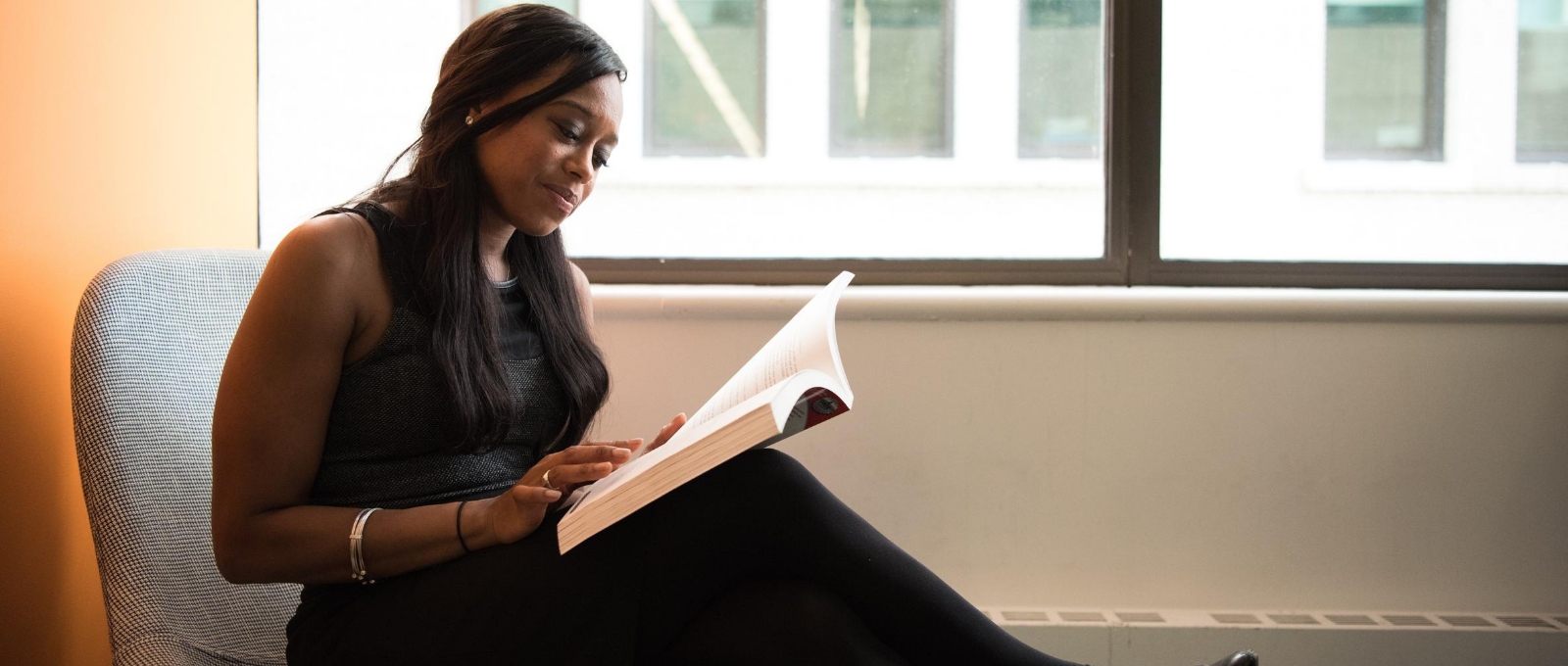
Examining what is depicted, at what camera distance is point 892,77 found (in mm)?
1877

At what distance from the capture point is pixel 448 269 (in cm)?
101

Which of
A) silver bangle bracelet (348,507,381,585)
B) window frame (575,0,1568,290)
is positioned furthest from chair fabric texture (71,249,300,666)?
window frame (575,0,1568,290)

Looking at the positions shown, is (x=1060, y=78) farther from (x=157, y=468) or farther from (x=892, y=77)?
(x=157, y=468)

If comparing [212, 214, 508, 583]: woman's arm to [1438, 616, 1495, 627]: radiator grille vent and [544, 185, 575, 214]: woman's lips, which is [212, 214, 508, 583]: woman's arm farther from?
[1438, 616, 1495, 627]: radiator grille vent

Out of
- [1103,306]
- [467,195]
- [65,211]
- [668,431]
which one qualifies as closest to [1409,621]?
[1103,306]

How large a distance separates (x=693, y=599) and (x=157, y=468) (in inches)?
21.1

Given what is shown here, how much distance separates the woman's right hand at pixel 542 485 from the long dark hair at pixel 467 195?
0.12m

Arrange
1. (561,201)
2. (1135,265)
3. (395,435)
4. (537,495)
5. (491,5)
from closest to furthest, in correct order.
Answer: (537,495)
(395,435)
(561,201)
(1135,265)
(491,5)

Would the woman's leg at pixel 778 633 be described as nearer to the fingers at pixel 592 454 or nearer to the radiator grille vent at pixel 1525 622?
the fingers at pixel 592 454

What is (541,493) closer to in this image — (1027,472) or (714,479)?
(714,479)

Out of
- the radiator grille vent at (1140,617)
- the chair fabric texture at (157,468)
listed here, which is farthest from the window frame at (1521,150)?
the chair fabric texture at (157,468)

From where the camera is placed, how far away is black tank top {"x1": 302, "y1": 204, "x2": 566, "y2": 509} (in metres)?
0.94

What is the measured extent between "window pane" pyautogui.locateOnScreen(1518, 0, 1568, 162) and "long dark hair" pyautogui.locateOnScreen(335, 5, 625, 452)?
1.66 metres

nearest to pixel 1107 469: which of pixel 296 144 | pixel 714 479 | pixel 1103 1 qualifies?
pixel 1103 1
